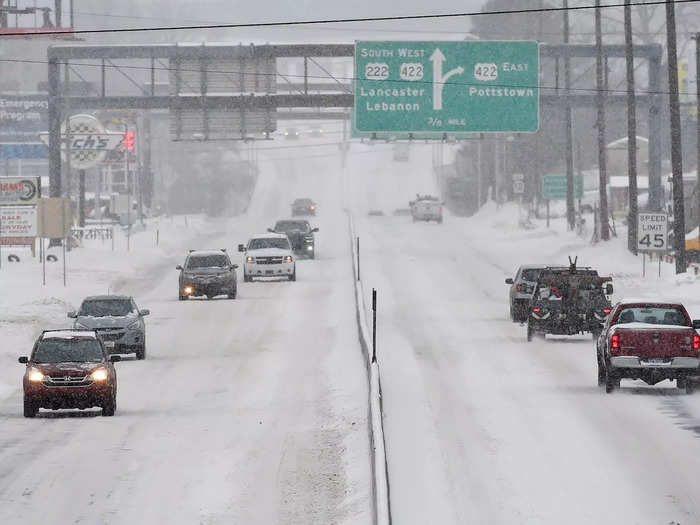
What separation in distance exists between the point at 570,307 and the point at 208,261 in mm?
17777

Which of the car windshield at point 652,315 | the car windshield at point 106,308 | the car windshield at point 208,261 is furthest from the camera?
the car windshield at point 208,261

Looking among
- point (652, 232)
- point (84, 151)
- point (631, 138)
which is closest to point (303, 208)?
point (84, 151)

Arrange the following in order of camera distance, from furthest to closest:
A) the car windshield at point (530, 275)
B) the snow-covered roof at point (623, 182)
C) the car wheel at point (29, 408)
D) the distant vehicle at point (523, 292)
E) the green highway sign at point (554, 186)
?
the snow-covered roof at point (623, 182) → the green highway sign at point (554, 186) → the car windshield at point (530, 275) → the distant vehicle at point (523, 292) → the car wheel at point (29, 408)

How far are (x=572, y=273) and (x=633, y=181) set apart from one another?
23.9m

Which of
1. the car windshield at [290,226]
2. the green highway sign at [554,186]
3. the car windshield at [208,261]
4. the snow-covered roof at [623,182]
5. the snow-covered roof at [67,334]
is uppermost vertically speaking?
the snow-covered roof at [623,182]

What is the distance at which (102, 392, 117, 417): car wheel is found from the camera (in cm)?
2428

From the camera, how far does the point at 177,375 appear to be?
30.5 metres

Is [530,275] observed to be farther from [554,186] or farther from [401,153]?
[401,153]

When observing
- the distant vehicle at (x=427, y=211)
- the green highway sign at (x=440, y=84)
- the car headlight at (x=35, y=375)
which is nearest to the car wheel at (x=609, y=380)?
the car headlight at (x=35, y=375)

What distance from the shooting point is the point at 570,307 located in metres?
34.9

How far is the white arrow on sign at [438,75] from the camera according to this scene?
56250 millimetres

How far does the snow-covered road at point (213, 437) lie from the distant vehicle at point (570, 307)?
4.45 m

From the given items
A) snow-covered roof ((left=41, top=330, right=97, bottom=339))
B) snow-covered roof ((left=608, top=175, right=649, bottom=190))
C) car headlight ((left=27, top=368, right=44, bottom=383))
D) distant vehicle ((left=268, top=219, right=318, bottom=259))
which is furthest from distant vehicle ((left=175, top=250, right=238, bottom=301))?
snow-covered roof ((left=608, top=175, right=649, bottom=190))

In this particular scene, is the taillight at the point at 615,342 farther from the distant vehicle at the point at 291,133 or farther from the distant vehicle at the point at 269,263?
the distant vehicle at the point at 291,133
